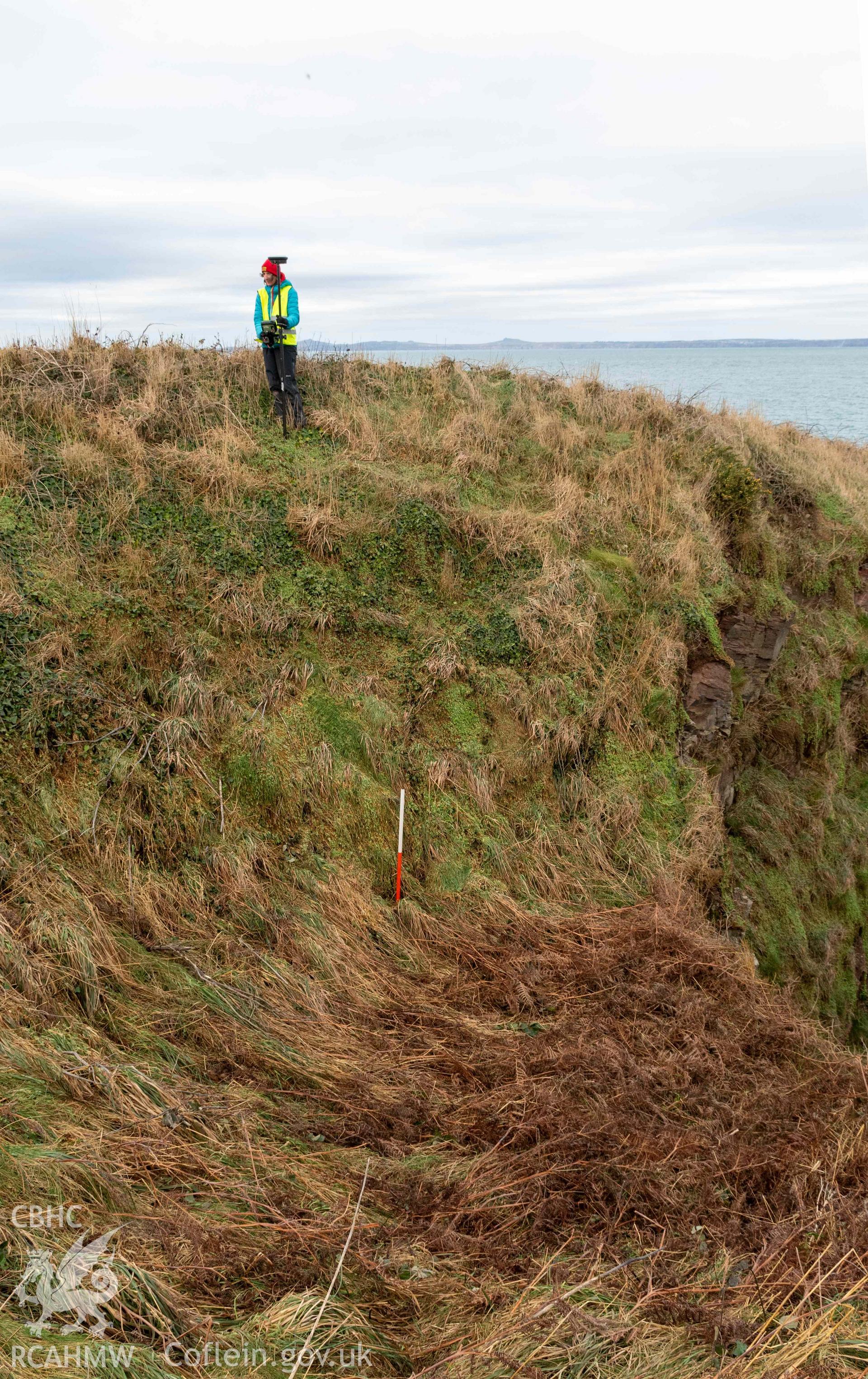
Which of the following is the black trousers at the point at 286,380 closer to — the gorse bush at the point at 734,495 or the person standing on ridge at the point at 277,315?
the person standing on ridge at the point at 277,315

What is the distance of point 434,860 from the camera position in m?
6.95

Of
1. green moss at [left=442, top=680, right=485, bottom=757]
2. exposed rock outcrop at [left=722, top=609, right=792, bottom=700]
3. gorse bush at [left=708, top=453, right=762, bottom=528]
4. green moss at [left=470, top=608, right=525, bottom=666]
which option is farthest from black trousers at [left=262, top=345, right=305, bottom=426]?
exposed rock outcrop at [left=722, top=609, right=792, bottom=700]

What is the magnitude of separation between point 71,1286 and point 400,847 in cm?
390

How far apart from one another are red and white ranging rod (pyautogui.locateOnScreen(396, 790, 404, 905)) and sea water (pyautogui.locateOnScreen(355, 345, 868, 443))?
7749 millimetres

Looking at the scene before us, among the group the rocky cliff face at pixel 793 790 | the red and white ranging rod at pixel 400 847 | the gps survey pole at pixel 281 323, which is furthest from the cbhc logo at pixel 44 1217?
the gps survey pole at pixel 281 323

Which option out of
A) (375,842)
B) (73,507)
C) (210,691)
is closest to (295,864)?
(375,842)

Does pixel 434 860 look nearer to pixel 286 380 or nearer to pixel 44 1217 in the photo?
pixel 44 1217

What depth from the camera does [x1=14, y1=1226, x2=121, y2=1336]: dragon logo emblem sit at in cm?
272

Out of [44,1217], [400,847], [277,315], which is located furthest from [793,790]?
[44,1217]

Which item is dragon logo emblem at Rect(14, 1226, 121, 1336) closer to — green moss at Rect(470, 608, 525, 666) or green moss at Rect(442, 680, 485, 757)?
green moss at Rect(442, 680, 485, 757)

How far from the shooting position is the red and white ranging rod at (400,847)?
257 inches

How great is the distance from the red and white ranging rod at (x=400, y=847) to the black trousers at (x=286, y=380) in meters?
5.28

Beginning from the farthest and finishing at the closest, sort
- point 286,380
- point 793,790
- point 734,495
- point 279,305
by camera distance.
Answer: point 734,495 → point 793,790 → point 286,380 → point 279,305

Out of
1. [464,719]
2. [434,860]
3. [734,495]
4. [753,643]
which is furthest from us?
[734,495]
